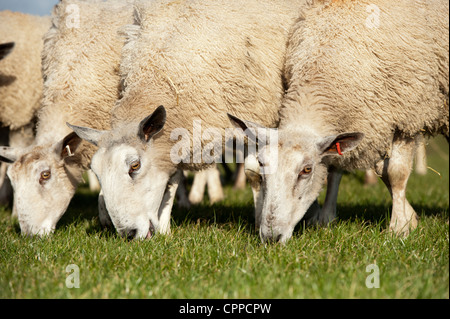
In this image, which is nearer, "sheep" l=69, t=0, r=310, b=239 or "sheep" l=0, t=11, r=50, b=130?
"sheep" l=69, t=0, r=310, b=239

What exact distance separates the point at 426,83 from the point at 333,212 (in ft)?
5.18

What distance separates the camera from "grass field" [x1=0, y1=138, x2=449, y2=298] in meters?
2.77

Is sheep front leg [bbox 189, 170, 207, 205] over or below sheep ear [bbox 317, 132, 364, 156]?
below

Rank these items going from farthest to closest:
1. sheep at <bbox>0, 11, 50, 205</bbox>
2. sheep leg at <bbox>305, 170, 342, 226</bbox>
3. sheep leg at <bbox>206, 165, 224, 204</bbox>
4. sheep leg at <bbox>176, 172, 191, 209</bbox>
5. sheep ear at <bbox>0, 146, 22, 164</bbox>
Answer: sheep leg at <bbox>206, 165, 224, 204</bbox> → sheep leg at <bbox>176, 172, 191, 209</bbox> → sheep at <bbox>0, 11, 50, 205</bbox> → sheep leg at <bbox>305, 170, 342, 226</bbox> → sheep ear at <bbox>0, 146, 22, 164</bbox>

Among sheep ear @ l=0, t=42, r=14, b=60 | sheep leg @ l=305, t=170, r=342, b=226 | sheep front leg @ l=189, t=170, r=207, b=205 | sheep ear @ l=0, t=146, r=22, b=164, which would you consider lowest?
sheep front leg @ l=189, t=170, r=207, b=205

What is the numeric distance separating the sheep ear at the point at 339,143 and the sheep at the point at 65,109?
2.25 metres

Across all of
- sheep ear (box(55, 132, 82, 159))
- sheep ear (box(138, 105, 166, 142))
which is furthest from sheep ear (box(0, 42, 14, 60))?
sheep ear (box(138, 105, 166, 142))

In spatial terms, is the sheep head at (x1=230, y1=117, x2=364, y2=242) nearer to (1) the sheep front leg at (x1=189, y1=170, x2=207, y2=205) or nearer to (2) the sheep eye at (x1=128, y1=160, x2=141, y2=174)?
(2) the sheep eye at (x1=128, y1=160, x2=141, y2=174)

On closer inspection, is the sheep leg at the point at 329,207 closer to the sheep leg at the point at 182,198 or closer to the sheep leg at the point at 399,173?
the sheep leg at the point at 399,173

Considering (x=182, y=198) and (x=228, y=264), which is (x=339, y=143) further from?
(x=182, y=198)

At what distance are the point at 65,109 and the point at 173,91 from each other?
1208mm

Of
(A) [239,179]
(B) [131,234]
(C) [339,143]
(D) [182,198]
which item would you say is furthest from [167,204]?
(A) [239,179]

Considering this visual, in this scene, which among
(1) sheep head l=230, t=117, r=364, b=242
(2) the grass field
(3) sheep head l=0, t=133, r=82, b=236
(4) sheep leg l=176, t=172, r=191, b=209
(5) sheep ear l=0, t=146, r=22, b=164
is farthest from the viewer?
(4) sheep leg l=176, t=172, r=191, b=209

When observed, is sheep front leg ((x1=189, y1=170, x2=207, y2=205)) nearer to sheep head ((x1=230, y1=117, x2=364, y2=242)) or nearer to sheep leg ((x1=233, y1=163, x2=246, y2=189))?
sheep leg ((x1=233, y1=163, x2=246, y2=189))
